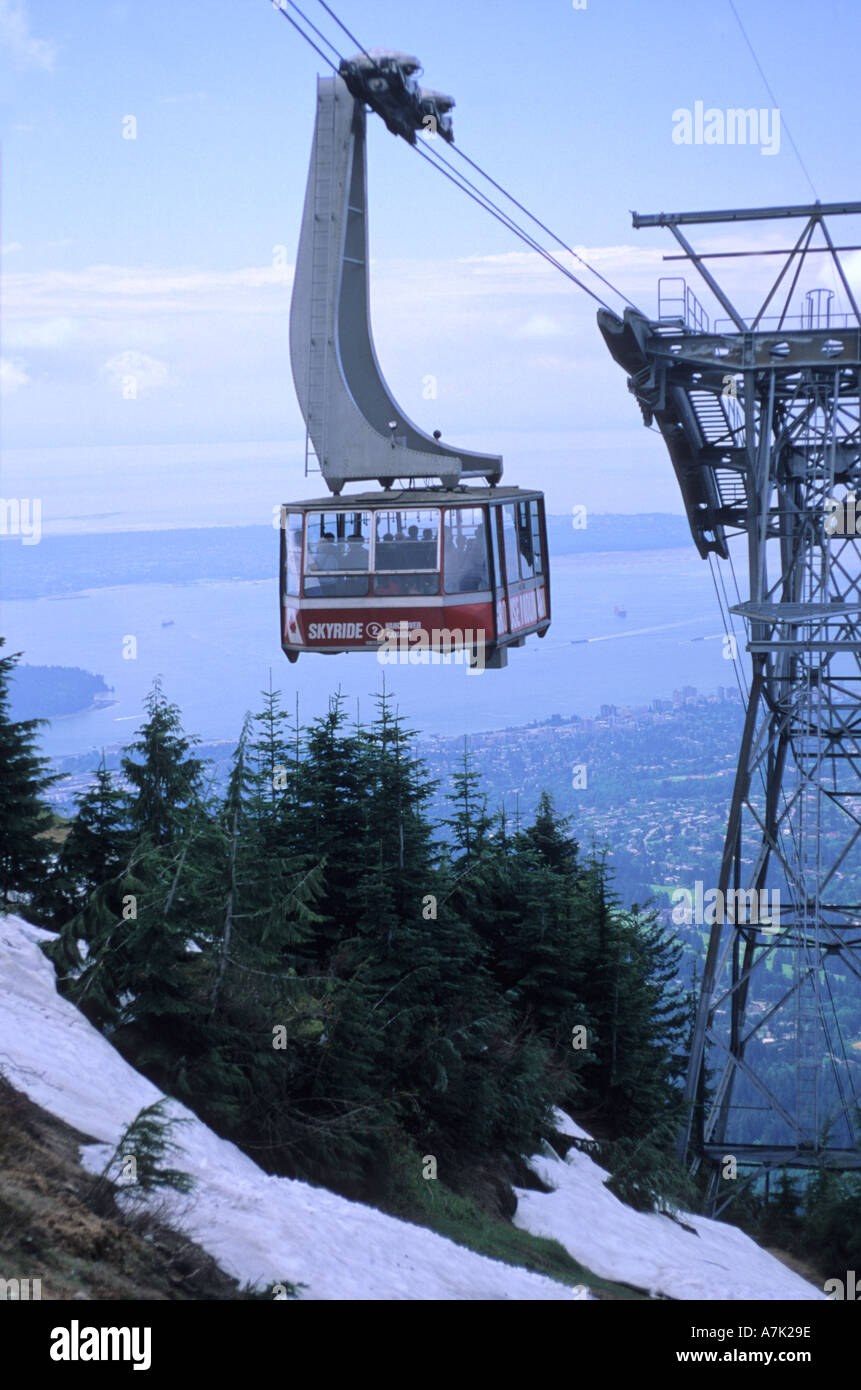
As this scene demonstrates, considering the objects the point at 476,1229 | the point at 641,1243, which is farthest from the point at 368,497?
the point at 641,1243

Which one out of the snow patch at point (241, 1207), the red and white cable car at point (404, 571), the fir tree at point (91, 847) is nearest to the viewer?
the snow patch at point (241, 1207)

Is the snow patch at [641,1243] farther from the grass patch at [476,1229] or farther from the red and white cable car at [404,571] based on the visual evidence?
the red and white cable car at [404,571]

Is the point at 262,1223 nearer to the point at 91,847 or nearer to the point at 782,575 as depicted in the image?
the point at 91,847

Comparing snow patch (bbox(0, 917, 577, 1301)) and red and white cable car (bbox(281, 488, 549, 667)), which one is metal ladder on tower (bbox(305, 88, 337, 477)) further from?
snow patch (bbox(0, 917, 577, 1301))

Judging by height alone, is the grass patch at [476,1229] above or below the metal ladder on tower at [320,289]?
below

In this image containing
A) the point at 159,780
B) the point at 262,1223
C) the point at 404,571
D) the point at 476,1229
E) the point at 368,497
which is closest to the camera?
the point at 262,1223

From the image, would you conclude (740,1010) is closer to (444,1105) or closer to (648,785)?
(444,1105)

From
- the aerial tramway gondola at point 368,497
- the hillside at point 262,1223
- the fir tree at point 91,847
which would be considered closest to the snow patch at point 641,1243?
the hillside at point 262,1223
